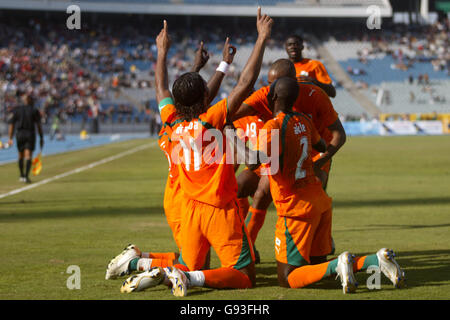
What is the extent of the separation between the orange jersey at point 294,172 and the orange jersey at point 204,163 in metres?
0.46

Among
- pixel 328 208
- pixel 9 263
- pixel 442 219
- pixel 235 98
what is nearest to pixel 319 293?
pixel 328 208

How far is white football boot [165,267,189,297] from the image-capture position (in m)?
5.81

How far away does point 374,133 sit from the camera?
54.8m

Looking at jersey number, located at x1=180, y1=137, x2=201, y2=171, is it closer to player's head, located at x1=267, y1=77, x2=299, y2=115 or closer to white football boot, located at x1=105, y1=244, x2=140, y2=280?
player's head, located at x1=267, y1=77, x2=299, y2=115

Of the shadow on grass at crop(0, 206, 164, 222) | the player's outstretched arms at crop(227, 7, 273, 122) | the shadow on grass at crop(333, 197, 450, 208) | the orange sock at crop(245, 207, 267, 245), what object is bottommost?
the shadow on grass at crop(333, 197, 450, 208)

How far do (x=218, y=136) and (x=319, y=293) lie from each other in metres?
1.62

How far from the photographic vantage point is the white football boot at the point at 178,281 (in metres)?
5.81

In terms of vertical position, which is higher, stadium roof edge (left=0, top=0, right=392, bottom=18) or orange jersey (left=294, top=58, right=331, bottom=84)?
stadium roof edge (left=0, top=0, right=392, bottom=18)

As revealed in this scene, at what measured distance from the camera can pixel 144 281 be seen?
19.4ft

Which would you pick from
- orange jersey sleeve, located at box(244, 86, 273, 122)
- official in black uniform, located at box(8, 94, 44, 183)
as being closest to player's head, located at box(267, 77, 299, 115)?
orange jersey sleeve, located at box(244, 86, 273, 122)

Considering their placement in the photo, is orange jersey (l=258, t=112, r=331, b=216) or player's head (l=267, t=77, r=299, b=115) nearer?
orange jersey (l=258, t=112, r=331, b=216)

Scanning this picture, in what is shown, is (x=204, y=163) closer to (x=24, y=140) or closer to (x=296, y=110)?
(x=296, y=110)

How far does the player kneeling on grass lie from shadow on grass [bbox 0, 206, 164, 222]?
6.35 m

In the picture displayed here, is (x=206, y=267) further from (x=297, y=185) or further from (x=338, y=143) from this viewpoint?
(x=338, y=143)
